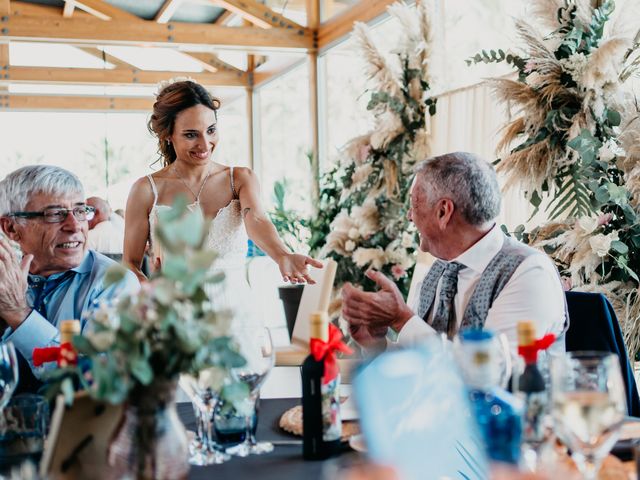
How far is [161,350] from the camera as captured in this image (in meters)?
0.88

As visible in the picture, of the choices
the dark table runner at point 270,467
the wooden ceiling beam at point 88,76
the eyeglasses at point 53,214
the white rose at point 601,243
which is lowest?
the dark table runner at point 270,467

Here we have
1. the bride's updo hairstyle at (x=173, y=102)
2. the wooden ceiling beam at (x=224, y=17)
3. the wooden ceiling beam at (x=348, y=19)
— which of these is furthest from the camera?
the wooden ceiling beam at (x=224, y=17)

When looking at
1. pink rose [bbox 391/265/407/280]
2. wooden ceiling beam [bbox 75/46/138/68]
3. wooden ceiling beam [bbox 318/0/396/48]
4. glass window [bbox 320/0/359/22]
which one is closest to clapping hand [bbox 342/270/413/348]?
pink rose [bbox 391/265/407/280]

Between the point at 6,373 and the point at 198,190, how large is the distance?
2286 millimetres

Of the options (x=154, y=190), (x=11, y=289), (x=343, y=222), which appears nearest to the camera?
(x=11, y=289)

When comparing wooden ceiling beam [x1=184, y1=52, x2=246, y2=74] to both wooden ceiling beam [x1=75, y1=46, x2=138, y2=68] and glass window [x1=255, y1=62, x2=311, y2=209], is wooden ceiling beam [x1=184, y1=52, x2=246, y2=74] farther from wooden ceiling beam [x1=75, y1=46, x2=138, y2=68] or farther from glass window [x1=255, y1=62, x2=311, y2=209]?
wooden ceiling beam [x1=75, y1=46, x2=138, y2=68]

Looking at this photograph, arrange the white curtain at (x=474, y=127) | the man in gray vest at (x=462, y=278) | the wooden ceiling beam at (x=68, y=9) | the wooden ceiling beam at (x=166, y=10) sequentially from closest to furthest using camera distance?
the man in gray vest at (x=462, y=278) < the white curtain at (x=474, y=127) < the wooden ceiling beam at (x=68, y=9) < the wooden ceiling beam at (x=166, y=10)

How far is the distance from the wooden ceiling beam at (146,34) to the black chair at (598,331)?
224 inches

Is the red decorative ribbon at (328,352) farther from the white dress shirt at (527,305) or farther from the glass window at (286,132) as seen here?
the glass window at (286,132)

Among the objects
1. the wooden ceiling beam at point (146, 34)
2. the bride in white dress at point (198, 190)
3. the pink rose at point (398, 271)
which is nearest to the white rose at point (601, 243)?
the bride in white dress at point (198, 190)

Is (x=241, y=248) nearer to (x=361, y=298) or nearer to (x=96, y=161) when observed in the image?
A: (x=361, y=298)

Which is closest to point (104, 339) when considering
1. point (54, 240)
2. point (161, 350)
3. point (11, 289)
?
point (161, 350)

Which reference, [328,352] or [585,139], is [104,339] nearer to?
[328,352]

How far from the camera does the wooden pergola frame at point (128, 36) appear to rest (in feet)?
21.7
